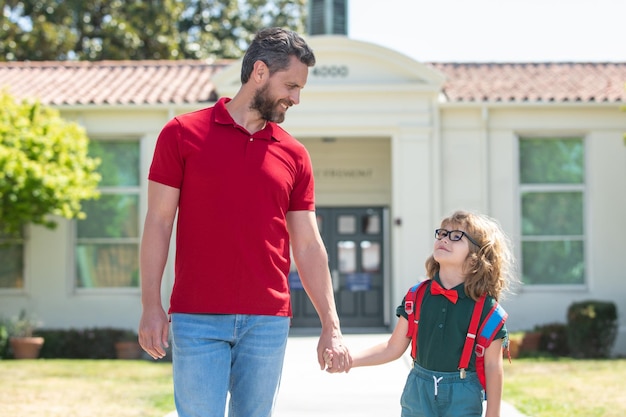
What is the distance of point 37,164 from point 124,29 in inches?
631

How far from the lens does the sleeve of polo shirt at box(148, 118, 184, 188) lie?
3.95 m

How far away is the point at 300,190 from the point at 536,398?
6.73 meters

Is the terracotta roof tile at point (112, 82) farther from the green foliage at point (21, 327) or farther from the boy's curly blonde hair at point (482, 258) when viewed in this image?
the boy's curly blonde hair at point (482, 258)

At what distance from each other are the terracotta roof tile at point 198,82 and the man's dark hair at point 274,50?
12.8 meters

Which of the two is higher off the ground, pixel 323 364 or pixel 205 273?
pixel 205 273

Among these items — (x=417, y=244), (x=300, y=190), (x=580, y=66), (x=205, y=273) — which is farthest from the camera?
(x=580, y=66)

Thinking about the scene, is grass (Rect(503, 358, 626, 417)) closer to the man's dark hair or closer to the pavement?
the pavement

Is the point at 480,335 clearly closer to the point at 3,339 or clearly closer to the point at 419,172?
the point at 419,172

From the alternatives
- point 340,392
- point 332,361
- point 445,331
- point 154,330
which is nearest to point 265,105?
point 154,330

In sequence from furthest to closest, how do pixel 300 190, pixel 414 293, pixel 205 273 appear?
1. pixel 414 293
2. pixel 300 190
3. pixel 205 273

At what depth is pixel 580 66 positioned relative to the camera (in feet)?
62.8

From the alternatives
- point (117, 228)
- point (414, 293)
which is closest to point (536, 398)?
point (414, 293)

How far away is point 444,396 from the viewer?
14.2ft

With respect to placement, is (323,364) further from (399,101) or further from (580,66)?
(580,66)
